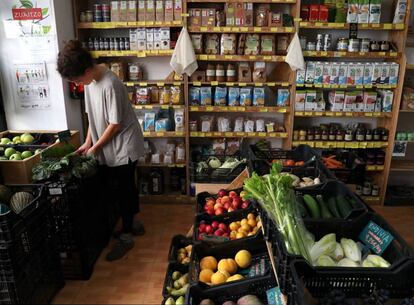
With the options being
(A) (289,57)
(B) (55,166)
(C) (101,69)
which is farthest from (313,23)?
(B) (55,166)

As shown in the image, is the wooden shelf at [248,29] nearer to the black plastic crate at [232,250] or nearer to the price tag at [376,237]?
the black plastic crate at [232,250]

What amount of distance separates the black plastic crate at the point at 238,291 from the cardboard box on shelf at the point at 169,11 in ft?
8.93

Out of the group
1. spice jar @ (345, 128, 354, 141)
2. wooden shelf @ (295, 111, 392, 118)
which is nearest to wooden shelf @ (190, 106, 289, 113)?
wooden shelf @ (295, 111, 392, 118)

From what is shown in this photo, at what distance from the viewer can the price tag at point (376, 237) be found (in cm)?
136

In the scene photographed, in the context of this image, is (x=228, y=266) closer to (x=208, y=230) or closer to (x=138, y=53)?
(x=208, y=230)

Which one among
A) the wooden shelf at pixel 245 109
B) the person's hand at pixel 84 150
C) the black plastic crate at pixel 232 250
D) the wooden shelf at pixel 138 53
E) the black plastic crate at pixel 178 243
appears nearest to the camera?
the black plastic crate at pixel 232 250

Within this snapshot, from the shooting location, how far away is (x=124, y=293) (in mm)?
2557

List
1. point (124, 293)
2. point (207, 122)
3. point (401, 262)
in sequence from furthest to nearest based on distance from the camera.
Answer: point (207, 122)
point (124, 293)
point (401, 262)

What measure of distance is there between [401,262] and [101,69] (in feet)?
7.39

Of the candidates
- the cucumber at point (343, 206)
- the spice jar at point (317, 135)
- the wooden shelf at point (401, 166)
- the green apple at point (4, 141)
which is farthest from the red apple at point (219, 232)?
the wooden shelf at point (401, 166)

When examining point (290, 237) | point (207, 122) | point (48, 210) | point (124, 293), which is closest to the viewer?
point (290, 237)

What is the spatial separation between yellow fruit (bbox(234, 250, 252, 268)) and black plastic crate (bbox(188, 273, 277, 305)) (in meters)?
0.21

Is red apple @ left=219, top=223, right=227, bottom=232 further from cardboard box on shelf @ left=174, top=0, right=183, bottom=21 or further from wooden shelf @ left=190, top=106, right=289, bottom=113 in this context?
cardboard box on shelf @ left=174, top=0, right=183, bottom=21

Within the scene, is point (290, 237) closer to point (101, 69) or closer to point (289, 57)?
point (101, 69)
